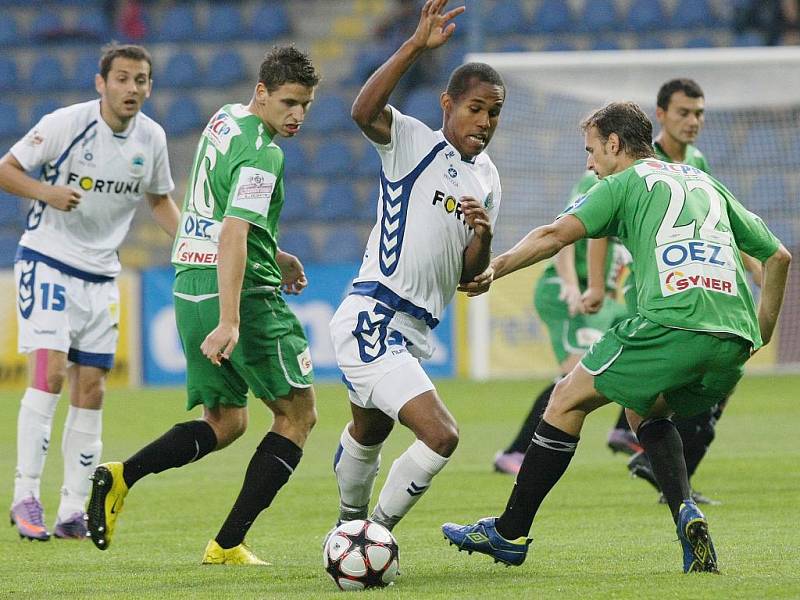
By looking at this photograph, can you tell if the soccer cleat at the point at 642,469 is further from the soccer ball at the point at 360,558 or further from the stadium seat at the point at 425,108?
the stadium seat at the point at 425,108

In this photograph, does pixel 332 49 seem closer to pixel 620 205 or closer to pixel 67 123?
pixel 67 123

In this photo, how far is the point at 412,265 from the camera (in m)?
5.41

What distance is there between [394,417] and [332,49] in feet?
57.1

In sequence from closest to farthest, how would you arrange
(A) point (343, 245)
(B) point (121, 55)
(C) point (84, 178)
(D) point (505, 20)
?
1. (B) point (121, 55)
2. (C) point (84, 178)
3. (A) point (343, 245)
4. (D) point (505, 20)

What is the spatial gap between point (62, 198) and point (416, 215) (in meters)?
2.04

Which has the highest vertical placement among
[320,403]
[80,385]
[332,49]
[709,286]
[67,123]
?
[332,49]

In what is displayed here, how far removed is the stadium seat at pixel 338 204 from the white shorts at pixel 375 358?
14.5 metres

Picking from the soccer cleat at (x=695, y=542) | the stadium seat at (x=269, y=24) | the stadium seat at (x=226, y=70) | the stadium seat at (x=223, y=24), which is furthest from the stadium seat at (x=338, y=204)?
the soccer cleat at (x=695, y=542)

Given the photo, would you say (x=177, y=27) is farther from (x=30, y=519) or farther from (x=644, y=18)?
(x=30, y=519)

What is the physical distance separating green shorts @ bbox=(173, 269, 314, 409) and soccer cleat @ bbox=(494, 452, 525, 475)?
10.5 feet

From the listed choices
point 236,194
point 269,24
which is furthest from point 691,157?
point 269,24

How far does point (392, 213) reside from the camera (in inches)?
213

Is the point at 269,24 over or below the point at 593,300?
over

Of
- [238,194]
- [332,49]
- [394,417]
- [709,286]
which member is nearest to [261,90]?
[238,194]
